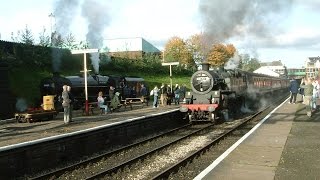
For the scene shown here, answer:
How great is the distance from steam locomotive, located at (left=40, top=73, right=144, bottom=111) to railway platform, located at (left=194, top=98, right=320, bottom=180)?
1148 centimetres

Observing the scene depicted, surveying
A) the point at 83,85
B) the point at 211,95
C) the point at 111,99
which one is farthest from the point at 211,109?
the point at 83,85

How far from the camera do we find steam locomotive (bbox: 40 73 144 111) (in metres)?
21.3

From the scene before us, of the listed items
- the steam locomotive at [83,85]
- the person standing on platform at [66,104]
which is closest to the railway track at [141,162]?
the person standing on platform at [66,104]

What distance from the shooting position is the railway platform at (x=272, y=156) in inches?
296

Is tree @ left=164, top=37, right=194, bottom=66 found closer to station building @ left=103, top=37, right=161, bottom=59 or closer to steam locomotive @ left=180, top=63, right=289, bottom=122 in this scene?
station building @ left=103, top=37, right=161, bottom=59

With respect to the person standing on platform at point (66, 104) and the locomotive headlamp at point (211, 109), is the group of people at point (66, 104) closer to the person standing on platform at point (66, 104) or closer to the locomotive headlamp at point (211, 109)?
the person standing on platform at point (66, 104)

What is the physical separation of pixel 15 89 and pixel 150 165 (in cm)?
1569

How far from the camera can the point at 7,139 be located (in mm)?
11391

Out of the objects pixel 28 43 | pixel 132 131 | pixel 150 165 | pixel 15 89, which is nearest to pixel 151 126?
pixel 132 131

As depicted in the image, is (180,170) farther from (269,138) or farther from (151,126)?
(151,126)

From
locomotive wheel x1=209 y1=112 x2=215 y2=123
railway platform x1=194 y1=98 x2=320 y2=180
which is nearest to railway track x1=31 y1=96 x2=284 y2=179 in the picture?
railway platform x1=194 y1=98 x2=320 y2=180

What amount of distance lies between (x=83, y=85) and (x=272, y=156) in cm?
1605

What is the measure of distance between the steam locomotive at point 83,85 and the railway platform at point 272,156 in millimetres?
11481

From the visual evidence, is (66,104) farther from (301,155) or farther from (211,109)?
(301,155)
